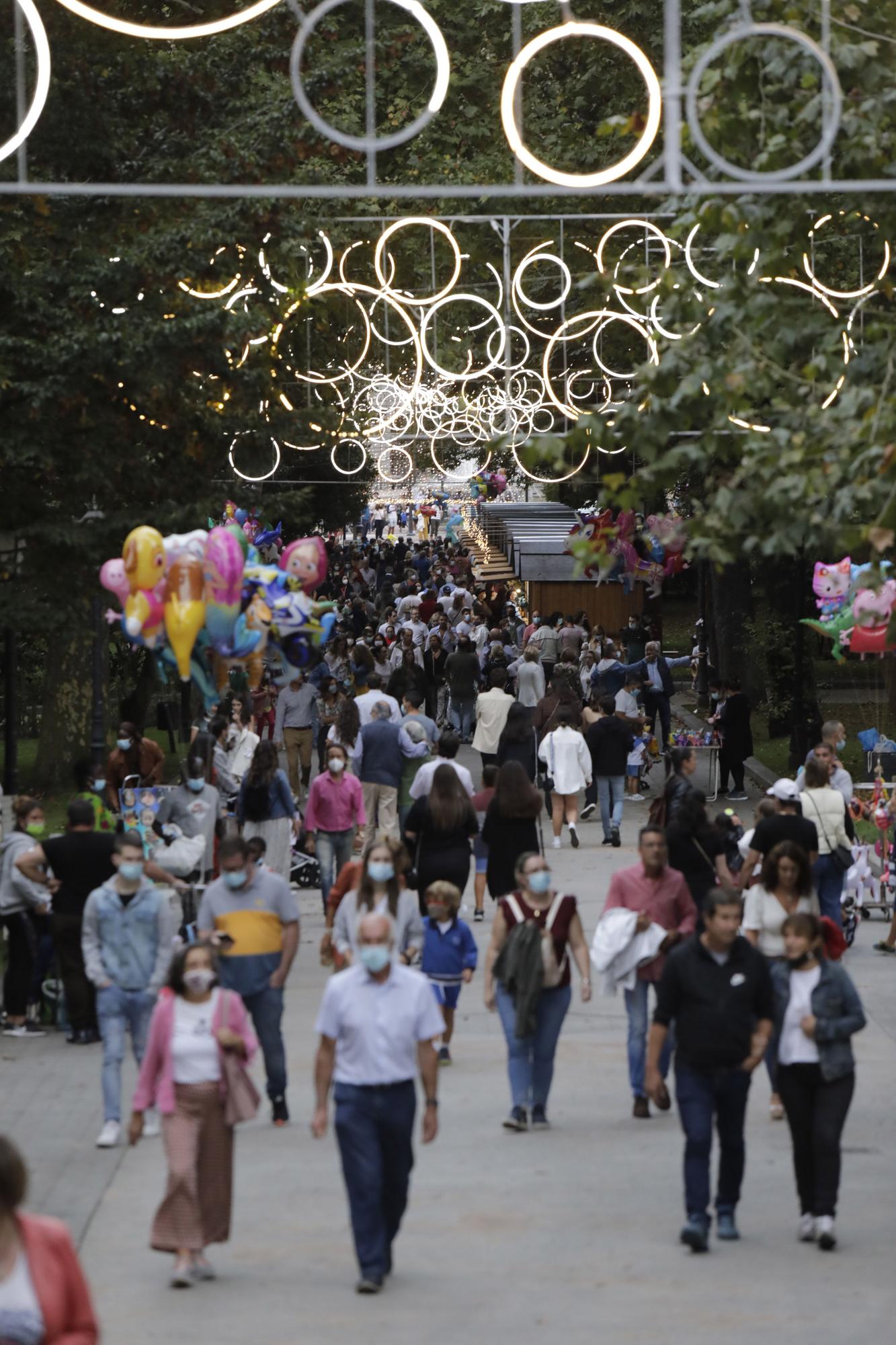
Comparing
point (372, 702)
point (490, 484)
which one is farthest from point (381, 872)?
point (490, 484)

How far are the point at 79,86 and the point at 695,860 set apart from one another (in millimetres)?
13256

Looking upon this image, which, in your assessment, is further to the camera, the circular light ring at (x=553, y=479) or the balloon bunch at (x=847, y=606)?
the balloon bunch at (x=847, y=606)

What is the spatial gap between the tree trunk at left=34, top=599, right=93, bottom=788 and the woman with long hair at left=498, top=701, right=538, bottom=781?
8068mm

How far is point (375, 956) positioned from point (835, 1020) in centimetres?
196

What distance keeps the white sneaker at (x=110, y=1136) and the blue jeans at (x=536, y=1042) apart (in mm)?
1945

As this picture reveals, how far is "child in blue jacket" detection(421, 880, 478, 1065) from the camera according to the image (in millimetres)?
11266

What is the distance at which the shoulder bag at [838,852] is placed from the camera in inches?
540

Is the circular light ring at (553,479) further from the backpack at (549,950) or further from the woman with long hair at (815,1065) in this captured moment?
the woman with long hair at (815,1065)

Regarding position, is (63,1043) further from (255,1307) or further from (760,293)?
(760,293)

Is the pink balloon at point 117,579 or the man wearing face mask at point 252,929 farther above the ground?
the pink balloon at point 117,579

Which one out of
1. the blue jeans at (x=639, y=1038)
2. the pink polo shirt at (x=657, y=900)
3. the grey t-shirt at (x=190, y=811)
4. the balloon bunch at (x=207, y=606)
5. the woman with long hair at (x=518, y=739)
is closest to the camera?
the pink polo shirt at (x=657, y=900)

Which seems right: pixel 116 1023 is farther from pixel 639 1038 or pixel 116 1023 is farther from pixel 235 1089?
pixel 639 1038

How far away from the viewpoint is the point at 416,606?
35406 millimetres

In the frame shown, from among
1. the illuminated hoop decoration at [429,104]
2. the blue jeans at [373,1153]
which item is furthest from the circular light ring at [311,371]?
the blue jeans at [373,1153]
